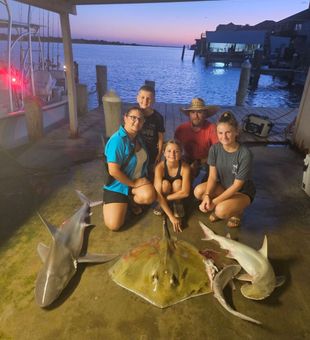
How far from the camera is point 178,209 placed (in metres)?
3.56

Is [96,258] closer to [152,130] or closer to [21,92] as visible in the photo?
[152,130]

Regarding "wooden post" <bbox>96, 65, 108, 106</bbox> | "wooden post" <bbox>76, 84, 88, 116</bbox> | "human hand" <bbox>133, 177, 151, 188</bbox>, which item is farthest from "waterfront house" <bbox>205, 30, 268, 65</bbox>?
"human hand" <bbox>133, 177, 151, 188</bbox>

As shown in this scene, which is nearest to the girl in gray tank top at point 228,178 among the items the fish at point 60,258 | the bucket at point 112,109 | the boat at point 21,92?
the fish at point 60,258

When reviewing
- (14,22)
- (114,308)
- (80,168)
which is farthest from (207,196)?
(14,22)

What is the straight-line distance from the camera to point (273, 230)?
11.1 ft

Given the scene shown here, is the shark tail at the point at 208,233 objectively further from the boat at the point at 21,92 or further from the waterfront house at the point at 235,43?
the waterfront house at the point at 235,43

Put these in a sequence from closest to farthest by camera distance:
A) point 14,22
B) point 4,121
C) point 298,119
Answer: point 298,119, point 4,121, point 14,22

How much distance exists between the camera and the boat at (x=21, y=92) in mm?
6941

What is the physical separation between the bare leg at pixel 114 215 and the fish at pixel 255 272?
1276 mm

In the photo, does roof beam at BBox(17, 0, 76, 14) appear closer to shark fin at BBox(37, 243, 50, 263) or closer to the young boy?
the young boy

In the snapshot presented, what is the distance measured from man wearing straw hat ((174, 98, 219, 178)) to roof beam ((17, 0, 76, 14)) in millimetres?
3230

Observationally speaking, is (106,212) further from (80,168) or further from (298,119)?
(298,119)

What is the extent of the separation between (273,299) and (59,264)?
6.45 ft

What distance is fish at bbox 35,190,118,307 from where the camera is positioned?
230cm
